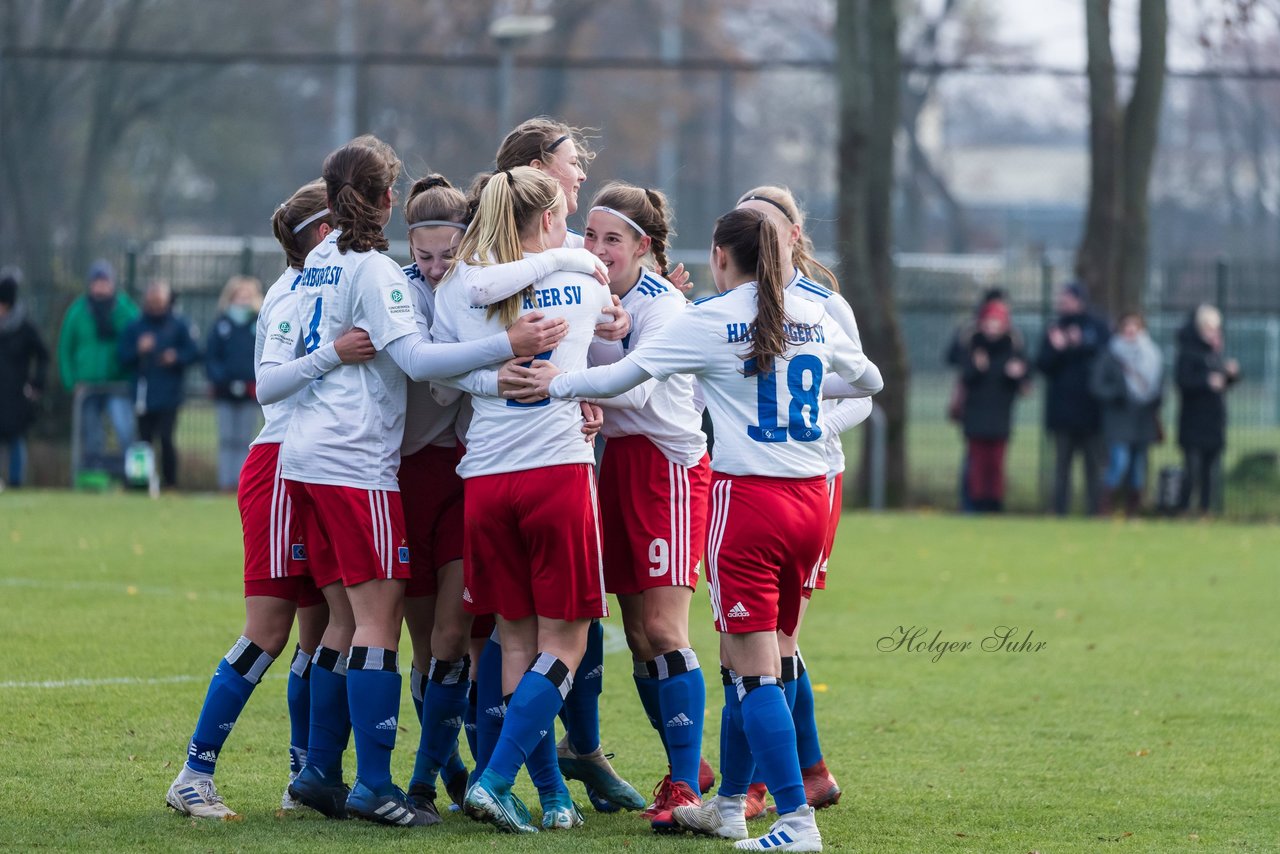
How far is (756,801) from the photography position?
211 inches

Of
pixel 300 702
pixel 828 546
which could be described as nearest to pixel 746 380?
pixel 828 546

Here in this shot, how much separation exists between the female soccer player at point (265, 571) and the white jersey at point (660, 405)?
3.37ft

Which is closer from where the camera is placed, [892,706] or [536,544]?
[536,544]

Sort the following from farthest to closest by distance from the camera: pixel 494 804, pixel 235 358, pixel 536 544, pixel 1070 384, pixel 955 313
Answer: pixel 955 313
pixel 1070 384
pixel 235 358
pixel 536 544
pixel 494 804

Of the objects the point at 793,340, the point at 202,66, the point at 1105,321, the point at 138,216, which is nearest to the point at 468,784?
the point at 793,340

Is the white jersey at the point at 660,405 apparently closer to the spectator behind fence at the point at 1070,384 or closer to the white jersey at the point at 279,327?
the white jersey at the point at 279,327

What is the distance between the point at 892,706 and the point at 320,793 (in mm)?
2919

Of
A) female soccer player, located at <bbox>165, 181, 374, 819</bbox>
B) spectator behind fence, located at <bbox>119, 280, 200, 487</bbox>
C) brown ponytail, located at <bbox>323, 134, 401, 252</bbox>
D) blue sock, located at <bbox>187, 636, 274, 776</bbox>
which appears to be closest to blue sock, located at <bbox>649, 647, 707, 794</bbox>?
female soccer player, located at <bbox>165, 181, 374, 819</bbox>

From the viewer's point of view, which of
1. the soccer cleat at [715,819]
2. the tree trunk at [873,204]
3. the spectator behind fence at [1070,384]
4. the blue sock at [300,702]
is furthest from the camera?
the tree trunk at [873,204]

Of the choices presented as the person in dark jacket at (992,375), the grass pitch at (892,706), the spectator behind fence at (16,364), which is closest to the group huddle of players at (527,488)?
the grass pitch at (892,706)

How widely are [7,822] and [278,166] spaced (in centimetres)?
2329

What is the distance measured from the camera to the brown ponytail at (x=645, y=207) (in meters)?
5.39

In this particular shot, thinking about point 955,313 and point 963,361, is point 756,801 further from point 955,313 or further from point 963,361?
point 955,313

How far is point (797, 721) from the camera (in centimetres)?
546
